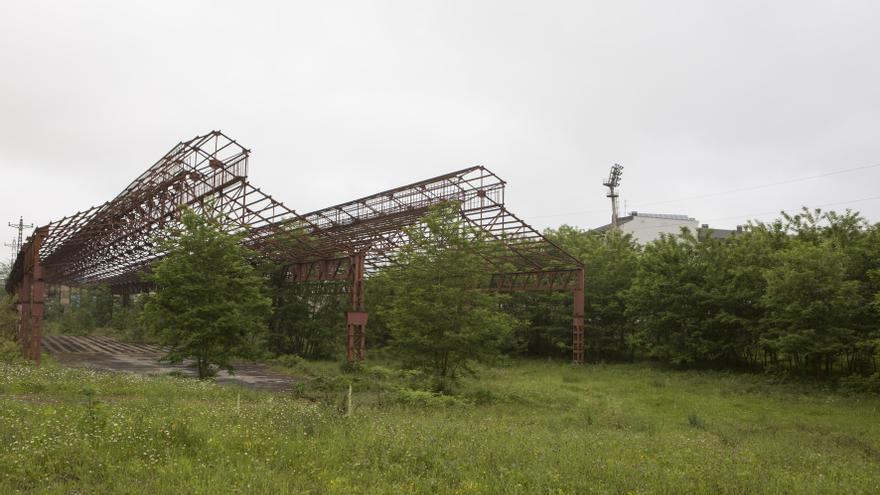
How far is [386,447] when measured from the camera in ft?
31.1

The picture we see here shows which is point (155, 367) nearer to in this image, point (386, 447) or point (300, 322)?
point (300, 322)

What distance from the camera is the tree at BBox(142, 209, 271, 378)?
20.2 m

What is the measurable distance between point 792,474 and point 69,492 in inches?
390

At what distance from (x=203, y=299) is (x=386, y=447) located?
13292mm

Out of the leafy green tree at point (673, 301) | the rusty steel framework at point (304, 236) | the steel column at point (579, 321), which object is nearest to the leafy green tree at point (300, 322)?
the rusty steel framework at point (304, 236)

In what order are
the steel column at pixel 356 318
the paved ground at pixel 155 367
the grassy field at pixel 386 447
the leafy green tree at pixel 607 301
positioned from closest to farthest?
the grassy field at pixel 386 447 < the paved ground at pixel 155 367 < the steel column at pixel 356 318 < the leafy green tree at pixel 607 301

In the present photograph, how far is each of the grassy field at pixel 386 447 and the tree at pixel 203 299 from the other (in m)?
3.14

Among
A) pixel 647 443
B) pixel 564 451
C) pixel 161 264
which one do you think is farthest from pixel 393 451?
pixel 161 264

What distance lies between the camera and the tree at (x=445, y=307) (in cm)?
Result: 1953

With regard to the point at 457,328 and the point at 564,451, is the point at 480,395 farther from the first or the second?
the point at 564,451

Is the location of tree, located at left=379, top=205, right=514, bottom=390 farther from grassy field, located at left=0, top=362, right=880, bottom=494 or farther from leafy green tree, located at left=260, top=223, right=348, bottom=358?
leafy green tree, located at left=260, top=223, right=348, bottom=358

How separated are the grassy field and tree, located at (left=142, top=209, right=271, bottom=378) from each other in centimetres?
314

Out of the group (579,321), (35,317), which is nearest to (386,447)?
(35,317)

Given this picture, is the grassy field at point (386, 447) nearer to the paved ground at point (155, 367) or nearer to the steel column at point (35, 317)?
the paved ground at point (155, 367)
